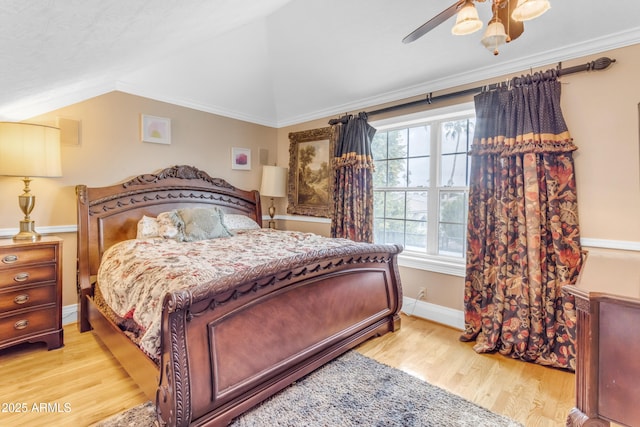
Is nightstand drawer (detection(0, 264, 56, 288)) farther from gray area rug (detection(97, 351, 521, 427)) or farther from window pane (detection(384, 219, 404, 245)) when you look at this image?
window pane (detection(384, 219, 404, 245))

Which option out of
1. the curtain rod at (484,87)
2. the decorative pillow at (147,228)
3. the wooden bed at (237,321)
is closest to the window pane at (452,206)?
the wooden bed at (237,321)

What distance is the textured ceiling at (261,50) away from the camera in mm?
1448

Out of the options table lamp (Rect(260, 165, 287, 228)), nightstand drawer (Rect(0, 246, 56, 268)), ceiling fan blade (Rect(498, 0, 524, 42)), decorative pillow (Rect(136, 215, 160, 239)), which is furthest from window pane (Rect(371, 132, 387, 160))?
nightstand drawer (Rect(0, 246, 56, 268))

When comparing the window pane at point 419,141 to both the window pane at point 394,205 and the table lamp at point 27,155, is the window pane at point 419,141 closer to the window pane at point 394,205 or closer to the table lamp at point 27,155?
the window pane at point 394,205

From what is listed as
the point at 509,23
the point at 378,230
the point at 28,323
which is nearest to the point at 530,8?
the point at 509,23

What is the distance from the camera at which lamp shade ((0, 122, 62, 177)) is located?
217 cm

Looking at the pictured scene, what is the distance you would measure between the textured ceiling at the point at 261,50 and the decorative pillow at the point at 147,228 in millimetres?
1223

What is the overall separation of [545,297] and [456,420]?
1216 mm

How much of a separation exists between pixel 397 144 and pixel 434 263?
137 centimetres

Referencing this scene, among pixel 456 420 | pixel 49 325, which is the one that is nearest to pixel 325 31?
pixel 456 420

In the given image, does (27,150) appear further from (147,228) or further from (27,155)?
(147,228)

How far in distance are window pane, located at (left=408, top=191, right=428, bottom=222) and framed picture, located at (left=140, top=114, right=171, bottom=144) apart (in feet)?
9.04

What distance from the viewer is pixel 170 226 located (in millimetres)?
2881

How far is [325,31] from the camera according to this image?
276cm
